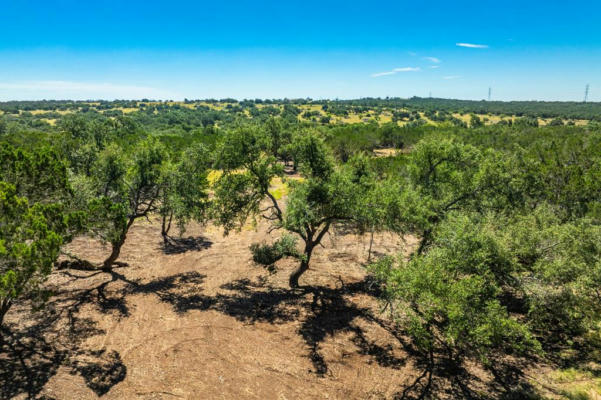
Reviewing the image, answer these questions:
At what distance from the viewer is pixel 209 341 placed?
16734mm

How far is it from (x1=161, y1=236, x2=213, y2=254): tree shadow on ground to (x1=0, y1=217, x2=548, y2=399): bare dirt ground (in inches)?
136

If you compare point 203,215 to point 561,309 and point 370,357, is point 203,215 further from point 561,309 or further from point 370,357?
point 561,309

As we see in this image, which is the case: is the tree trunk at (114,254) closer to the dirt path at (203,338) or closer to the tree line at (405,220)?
the tree line at (405,220)

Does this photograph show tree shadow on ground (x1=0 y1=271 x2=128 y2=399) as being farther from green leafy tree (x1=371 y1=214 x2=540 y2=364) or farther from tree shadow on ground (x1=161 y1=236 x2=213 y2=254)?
green leafy tree (x1=371 y1=214 x2=540 y2=364)

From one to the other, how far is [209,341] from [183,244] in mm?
16040

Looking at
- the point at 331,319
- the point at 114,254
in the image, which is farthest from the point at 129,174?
the point at 331,319

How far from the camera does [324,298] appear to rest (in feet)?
71.8

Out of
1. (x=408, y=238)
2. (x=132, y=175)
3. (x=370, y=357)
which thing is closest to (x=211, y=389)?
(x=370, y=357)

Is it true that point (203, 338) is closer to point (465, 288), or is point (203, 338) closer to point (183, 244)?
point (465, 288)

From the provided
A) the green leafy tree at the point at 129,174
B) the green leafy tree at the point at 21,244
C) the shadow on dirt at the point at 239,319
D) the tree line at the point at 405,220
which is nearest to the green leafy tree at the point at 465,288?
the tree line at the point at 405,220

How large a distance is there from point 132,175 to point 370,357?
1962 cm

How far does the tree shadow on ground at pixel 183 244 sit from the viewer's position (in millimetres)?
29453

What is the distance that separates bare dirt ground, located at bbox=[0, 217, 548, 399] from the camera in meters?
13.8

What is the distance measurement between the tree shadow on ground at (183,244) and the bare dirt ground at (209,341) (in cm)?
347
